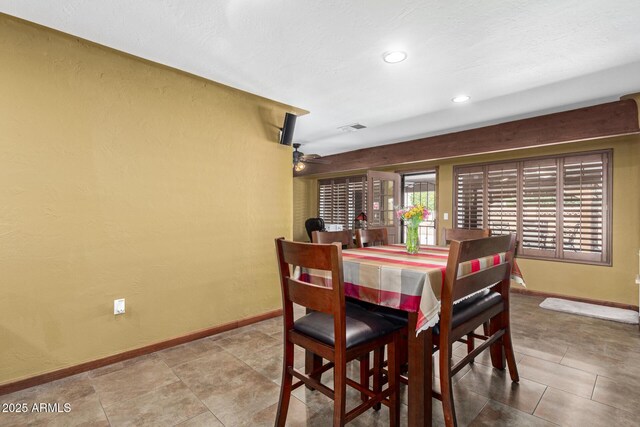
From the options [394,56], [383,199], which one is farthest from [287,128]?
[383,199]

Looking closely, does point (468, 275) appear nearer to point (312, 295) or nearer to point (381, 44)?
point (312, 295)

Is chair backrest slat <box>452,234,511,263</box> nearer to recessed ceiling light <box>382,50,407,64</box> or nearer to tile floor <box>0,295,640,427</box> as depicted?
tile floor <box>0,295,640,427</box>

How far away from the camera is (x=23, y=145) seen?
6.65 feet

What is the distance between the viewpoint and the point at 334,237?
7.89ft

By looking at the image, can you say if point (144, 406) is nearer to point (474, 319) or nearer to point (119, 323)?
point (119, 323)

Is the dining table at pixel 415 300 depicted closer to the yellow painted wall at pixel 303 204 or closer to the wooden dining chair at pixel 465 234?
the wooden dining chair at pixel 465 234

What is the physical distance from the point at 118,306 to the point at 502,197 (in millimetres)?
4933

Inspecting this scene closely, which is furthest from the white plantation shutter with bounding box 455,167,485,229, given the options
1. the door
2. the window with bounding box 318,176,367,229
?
the window with bounding box 318,176,367,229

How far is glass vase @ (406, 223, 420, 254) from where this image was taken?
7.48 feet

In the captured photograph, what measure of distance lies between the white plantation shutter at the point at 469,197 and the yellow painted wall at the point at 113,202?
3.45m

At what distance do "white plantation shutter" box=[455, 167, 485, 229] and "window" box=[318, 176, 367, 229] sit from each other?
229 centimetres

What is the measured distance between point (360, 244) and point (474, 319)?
113 cm

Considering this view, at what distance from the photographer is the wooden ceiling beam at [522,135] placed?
315 cm

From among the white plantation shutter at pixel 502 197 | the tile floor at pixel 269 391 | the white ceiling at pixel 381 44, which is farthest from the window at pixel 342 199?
the tile floor at pixel 269 391
